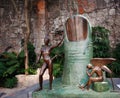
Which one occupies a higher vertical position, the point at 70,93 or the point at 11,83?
the point at 70,93

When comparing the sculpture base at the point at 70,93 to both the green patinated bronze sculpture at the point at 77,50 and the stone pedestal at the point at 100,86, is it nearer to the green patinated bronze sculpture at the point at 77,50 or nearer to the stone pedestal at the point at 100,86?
the stone pedestal at the point at 100,86

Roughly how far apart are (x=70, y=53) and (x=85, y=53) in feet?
0.83

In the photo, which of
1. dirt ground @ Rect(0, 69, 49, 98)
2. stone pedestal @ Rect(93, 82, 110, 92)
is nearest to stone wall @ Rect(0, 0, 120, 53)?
dirt ground @ Rect(0, 69, 49, 98)

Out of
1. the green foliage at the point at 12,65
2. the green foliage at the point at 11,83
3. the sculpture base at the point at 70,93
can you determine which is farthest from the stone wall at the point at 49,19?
the sculpture base at the point at 70,93

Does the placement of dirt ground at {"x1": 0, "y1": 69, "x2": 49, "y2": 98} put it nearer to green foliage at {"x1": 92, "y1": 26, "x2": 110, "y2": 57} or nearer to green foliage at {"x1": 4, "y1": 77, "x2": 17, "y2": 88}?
green foliage at {"x1": 4, "y1": 77, "x2": 17, "y2": 88}

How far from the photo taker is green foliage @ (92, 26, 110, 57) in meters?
8.93

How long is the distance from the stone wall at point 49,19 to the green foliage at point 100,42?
54 cm

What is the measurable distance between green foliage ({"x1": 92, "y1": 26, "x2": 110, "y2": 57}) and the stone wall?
0.54 metres

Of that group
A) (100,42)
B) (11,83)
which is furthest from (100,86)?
(100,42)

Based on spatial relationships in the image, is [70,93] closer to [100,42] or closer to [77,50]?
[77,50]

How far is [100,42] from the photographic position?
904cm

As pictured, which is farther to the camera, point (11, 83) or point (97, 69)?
point (11, 83)

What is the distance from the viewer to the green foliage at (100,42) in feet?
29.3

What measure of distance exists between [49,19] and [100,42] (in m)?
2.05
